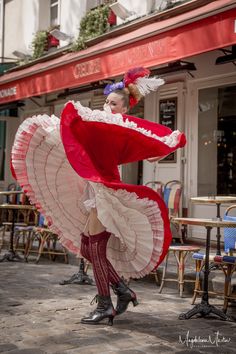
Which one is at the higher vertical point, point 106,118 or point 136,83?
point 136,83

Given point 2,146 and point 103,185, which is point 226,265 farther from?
point 2,146

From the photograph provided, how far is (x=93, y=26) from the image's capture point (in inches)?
473

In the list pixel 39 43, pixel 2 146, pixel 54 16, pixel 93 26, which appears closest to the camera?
pixel 93 26

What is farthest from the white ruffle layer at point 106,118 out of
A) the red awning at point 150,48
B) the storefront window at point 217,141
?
the storefront window at point 217,141

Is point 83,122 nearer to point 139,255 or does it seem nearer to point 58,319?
point 139,255

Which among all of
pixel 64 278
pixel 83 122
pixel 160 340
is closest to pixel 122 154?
pixel 83 122

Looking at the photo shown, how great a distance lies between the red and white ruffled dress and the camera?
13.7 ft

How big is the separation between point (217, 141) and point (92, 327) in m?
5.36

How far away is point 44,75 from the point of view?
10.7m

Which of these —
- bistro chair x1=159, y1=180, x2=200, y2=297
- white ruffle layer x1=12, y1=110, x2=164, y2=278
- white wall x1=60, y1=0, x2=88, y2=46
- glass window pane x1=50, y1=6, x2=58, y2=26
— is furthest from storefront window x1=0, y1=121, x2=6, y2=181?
white ruffle layer x1=12, y1=110, x2=164, y2=278

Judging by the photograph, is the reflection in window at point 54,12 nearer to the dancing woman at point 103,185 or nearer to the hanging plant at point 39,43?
the hanging plant at point 39,43

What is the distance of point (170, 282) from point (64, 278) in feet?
4.63

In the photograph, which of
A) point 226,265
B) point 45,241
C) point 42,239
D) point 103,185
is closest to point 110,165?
point 103,185

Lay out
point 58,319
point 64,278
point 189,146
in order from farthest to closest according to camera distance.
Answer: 1. point 189,146
2. point 64,278
3. point 58,319
